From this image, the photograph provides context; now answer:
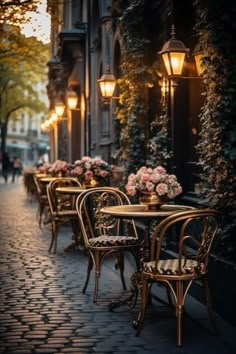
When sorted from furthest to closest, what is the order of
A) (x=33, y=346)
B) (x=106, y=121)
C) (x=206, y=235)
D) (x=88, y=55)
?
(x=88, y=55)
(x=106, y=121)
(x=206, y=235)
(x=33, y=346)

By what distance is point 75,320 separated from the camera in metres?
6.54

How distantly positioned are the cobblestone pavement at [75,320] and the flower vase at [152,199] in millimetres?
1099

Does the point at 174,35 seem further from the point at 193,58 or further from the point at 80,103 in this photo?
the point at 80,103

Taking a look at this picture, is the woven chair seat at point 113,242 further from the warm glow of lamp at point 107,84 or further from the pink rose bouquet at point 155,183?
the warm glow of lamp at point 107,84

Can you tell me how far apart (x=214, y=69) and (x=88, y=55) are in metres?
13.4

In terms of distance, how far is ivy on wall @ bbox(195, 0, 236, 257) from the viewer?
6535 millimetres

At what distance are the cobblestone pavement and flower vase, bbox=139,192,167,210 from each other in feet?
3.61

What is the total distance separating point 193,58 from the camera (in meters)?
9.19

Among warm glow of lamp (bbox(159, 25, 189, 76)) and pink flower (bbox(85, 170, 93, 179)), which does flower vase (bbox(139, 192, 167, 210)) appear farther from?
pink flower (bbox(85, 170, 93, 179))

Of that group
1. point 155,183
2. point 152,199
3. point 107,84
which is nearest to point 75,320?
point 152,199

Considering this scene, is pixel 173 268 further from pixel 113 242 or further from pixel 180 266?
pixel 113 242

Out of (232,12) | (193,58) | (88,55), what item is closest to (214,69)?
(232,12)

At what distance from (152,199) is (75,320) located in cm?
147

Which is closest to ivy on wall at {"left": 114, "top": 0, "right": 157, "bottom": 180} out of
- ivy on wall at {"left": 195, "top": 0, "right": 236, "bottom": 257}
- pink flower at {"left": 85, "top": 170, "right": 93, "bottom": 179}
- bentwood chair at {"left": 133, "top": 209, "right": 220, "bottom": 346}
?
pink flower at {"left": 85, "top": 170, "right": 93, "bottom": 179}
